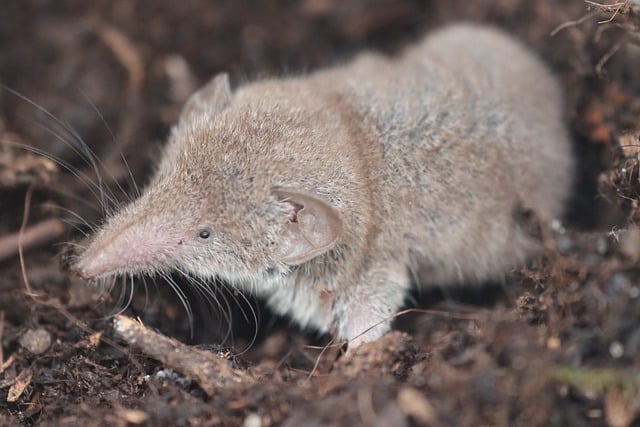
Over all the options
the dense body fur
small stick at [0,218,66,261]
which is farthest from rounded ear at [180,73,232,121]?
small stick at [0,218,66,261]

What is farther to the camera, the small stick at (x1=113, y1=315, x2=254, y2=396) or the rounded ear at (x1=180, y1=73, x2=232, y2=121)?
the rounded ear at (x1=180, y1=73, x2=232, y2=121)

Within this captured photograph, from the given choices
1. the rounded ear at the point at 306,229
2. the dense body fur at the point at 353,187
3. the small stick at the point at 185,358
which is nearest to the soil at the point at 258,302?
the small stick at the point at 185,358

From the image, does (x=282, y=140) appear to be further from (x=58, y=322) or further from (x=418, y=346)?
(x=58, y=322)

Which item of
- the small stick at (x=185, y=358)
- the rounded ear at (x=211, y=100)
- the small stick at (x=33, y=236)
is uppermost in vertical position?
the rounded ear at (x=211, y=100)

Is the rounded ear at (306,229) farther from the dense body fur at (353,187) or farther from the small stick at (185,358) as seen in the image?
the small stick at (185,358)

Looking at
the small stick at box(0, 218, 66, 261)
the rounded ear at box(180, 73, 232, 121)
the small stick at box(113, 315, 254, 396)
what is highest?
the rounded ear at box(180, 73, 232, 121)

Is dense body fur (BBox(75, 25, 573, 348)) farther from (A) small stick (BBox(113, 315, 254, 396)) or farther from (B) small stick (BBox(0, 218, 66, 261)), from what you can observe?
(B) small stick (BBox(0, 218, 66, 261))
